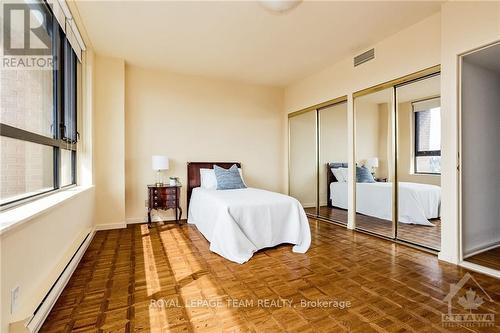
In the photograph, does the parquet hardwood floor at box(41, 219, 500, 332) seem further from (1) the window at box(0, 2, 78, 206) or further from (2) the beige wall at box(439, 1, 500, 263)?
(1) the window at box(0, 2, 78, 206)

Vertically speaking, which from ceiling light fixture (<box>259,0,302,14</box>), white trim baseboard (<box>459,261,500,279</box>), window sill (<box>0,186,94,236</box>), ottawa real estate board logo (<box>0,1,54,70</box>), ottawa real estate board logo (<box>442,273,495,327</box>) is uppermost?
ceiling light fixture (<box>259,0,302,14</box>)

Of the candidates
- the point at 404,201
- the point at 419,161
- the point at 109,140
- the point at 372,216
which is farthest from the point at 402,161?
the point at 109,140

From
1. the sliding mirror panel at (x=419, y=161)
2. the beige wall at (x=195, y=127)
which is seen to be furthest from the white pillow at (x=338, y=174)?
the beige wall at (x=195, y=127)

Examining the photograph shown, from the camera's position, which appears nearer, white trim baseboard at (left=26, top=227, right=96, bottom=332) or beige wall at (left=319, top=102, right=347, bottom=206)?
white trim baseboard at (left=26, top=227, right=96, bottom=332)

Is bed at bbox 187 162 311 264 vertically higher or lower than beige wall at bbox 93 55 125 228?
lower

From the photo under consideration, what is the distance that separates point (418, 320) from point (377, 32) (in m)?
3.26

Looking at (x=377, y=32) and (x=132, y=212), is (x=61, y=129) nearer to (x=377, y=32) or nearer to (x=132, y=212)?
(x=132, y=212)

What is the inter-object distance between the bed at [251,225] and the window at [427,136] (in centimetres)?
164

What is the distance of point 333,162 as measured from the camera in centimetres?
454

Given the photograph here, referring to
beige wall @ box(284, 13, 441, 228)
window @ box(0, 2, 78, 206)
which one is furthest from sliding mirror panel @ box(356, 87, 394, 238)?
window @ box(0, 2, 78, 206)

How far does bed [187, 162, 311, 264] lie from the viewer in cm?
286

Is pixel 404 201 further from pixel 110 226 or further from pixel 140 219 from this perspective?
pixel 110 226

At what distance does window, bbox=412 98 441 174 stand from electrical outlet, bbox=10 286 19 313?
3.93 metres

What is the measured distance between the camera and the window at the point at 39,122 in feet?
5.82
